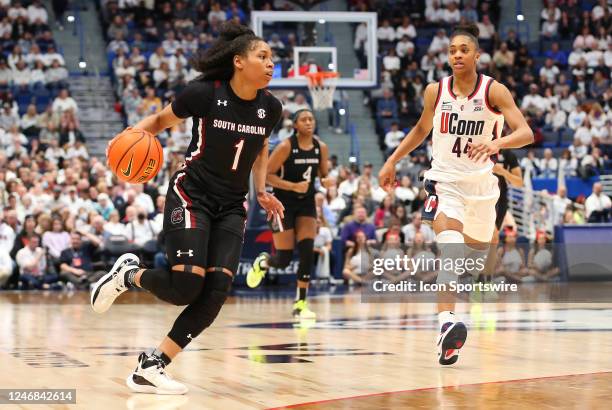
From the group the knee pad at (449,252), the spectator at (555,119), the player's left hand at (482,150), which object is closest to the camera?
the player's left hand at (482,150)

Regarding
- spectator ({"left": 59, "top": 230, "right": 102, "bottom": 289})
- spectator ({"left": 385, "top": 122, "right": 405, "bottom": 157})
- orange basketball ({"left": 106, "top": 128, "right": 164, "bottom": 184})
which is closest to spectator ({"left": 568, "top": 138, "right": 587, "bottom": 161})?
spectator ({"left": 385, "top": 122, "right": 405, "bottom": 157})

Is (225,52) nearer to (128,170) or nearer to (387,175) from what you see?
(128,170)

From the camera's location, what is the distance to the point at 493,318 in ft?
36.7

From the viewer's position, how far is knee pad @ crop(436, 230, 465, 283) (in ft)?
25.2

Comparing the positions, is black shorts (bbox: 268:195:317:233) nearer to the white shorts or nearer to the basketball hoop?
the white shorts

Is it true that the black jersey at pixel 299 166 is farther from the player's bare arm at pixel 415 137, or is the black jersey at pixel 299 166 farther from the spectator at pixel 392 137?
the spectator at pixel 392 137

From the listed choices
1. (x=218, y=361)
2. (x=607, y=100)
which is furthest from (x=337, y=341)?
(x=607, y=100)

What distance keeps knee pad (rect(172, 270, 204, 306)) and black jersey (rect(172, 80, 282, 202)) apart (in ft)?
1.84

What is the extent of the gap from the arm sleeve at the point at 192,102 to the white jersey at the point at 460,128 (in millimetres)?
2142

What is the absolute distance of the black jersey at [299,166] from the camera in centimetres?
1192

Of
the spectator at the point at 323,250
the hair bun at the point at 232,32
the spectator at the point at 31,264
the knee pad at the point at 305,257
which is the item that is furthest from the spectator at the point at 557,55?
the hair bun at the point at 232,32

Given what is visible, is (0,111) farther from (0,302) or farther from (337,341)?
(337,341)

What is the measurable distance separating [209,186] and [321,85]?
45.7ft

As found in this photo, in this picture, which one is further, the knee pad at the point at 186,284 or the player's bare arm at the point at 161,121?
the player's bare arm at the point at 161,121
